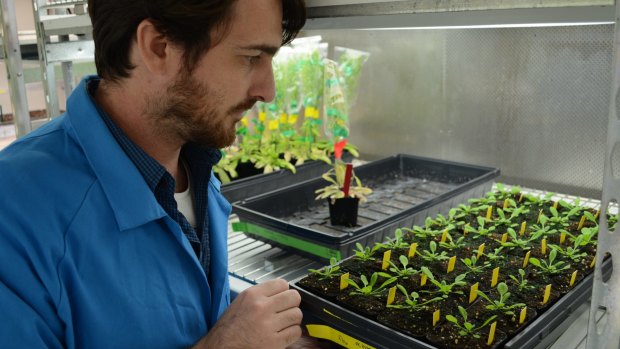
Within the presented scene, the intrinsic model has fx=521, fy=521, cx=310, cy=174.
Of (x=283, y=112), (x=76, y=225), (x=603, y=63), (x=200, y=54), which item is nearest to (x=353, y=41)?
(x=283, y=112)

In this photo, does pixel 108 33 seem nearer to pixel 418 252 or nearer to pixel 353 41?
pixel 418 252

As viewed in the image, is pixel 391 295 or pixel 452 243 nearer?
pixel 391 295

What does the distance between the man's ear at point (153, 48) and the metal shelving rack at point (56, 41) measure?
36.4 inches

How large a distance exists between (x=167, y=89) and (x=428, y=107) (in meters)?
1.75

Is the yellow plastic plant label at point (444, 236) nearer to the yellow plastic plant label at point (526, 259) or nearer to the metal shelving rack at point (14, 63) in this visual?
the yellow plastic plant label at point (526, 259)

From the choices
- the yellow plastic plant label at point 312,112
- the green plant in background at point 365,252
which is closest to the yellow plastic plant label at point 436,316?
the green plant in background at point 365,252

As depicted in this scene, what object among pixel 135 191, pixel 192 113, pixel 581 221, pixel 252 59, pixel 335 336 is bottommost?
pixel 335 336

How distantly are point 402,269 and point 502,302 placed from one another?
317 mm

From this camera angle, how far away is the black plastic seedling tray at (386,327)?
1.15 metres

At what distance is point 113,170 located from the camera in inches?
41.4

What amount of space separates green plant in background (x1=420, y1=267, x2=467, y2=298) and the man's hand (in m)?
0.41

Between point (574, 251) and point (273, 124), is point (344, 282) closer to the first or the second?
point (574, 251)

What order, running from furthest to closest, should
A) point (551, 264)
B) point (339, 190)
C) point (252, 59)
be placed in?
1. point (339, 190)
2. point (551, 264)
3. point (252, 59)

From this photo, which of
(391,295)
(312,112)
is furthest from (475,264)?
(312,112)
